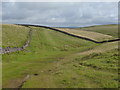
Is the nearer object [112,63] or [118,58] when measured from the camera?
[112,63]

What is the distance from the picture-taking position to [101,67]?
28.7 m

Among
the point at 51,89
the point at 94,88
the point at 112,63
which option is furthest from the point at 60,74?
the point at 112,63

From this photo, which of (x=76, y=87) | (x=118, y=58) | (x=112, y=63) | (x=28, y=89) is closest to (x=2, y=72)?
(x=28, y=89)

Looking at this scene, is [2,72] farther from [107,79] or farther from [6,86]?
[107,79]

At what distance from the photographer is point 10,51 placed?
52719mm

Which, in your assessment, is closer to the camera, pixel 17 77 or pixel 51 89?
pixel 51 89

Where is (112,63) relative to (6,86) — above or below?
above

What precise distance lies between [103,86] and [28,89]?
9.57 meters

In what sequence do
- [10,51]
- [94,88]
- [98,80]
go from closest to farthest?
[94,88]
[98,80]
[10,51]

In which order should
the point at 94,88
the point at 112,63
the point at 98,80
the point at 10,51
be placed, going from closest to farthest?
the point at 94,88
the point at 98,80
the point at 112,63
the point at 10,51

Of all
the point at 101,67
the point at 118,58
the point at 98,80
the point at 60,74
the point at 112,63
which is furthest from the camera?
the point at 118,58

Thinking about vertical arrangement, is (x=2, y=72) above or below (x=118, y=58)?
below

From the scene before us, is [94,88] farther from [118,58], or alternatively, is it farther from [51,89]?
[118,58]

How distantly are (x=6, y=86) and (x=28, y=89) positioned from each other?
419 centimetres
